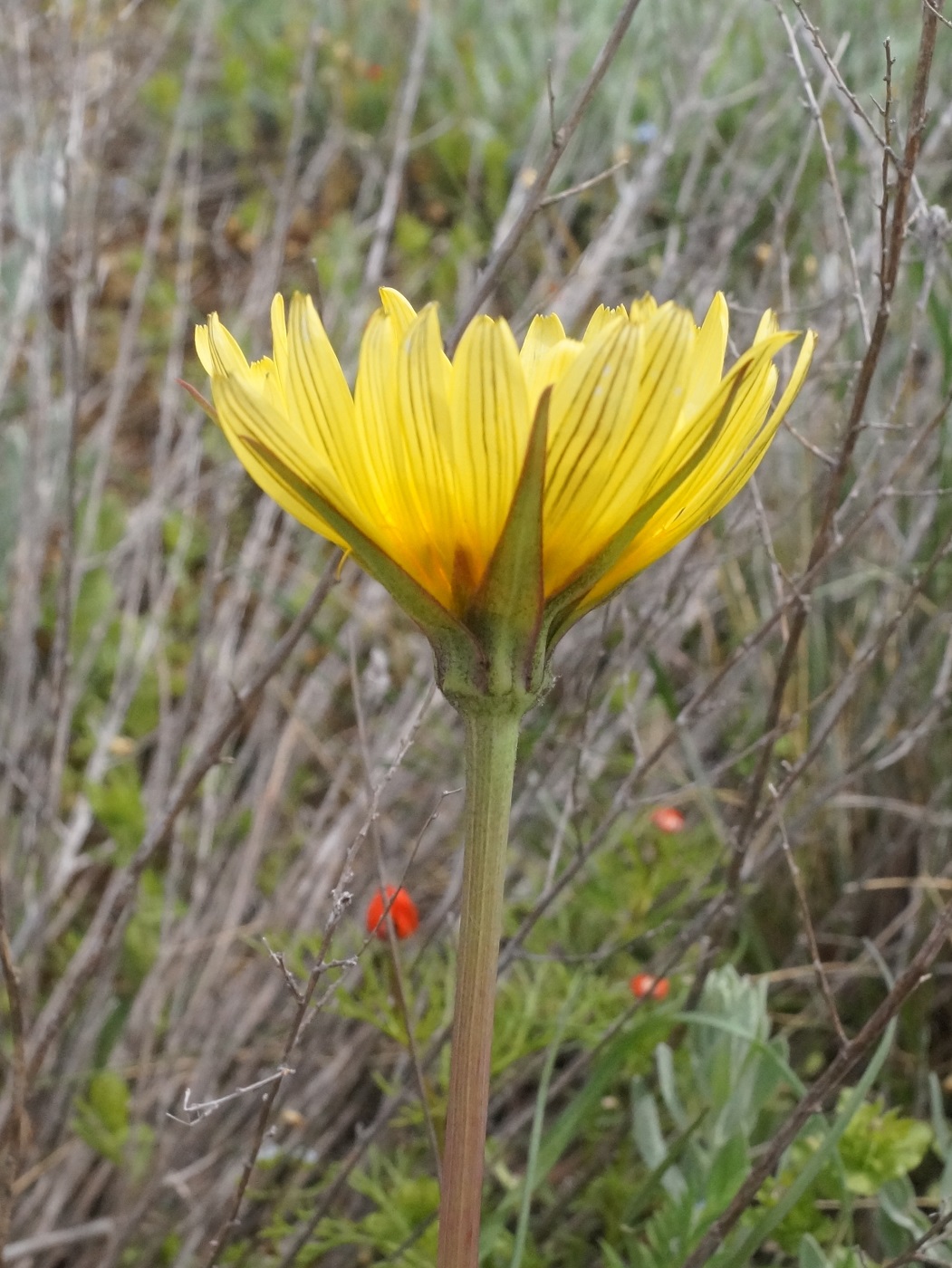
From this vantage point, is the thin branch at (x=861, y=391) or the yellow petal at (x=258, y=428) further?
the thin branch at (x=861, y=391)

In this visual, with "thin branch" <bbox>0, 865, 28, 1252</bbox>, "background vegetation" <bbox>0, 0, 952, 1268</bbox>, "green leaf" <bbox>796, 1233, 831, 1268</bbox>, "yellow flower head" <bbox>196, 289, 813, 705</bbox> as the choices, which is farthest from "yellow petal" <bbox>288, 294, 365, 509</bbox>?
"green leaf" <bbox>796, 1233, 831, 1268</bbox>

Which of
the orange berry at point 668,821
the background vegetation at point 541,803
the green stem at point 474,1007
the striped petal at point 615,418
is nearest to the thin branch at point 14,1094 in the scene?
the background vegetation at point 541,803

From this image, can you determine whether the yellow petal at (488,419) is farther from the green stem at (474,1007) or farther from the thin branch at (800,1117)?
the thin branch at (800,1117)

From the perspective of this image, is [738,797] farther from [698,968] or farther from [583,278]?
[583,278]

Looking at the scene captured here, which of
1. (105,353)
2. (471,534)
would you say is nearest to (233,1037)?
(471,534)

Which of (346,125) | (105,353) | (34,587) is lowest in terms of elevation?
(34,587)

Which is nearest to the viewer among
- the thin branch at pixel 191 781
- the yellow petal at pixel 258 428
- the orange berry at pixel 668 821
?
the yellow petal at pixel 258 428
